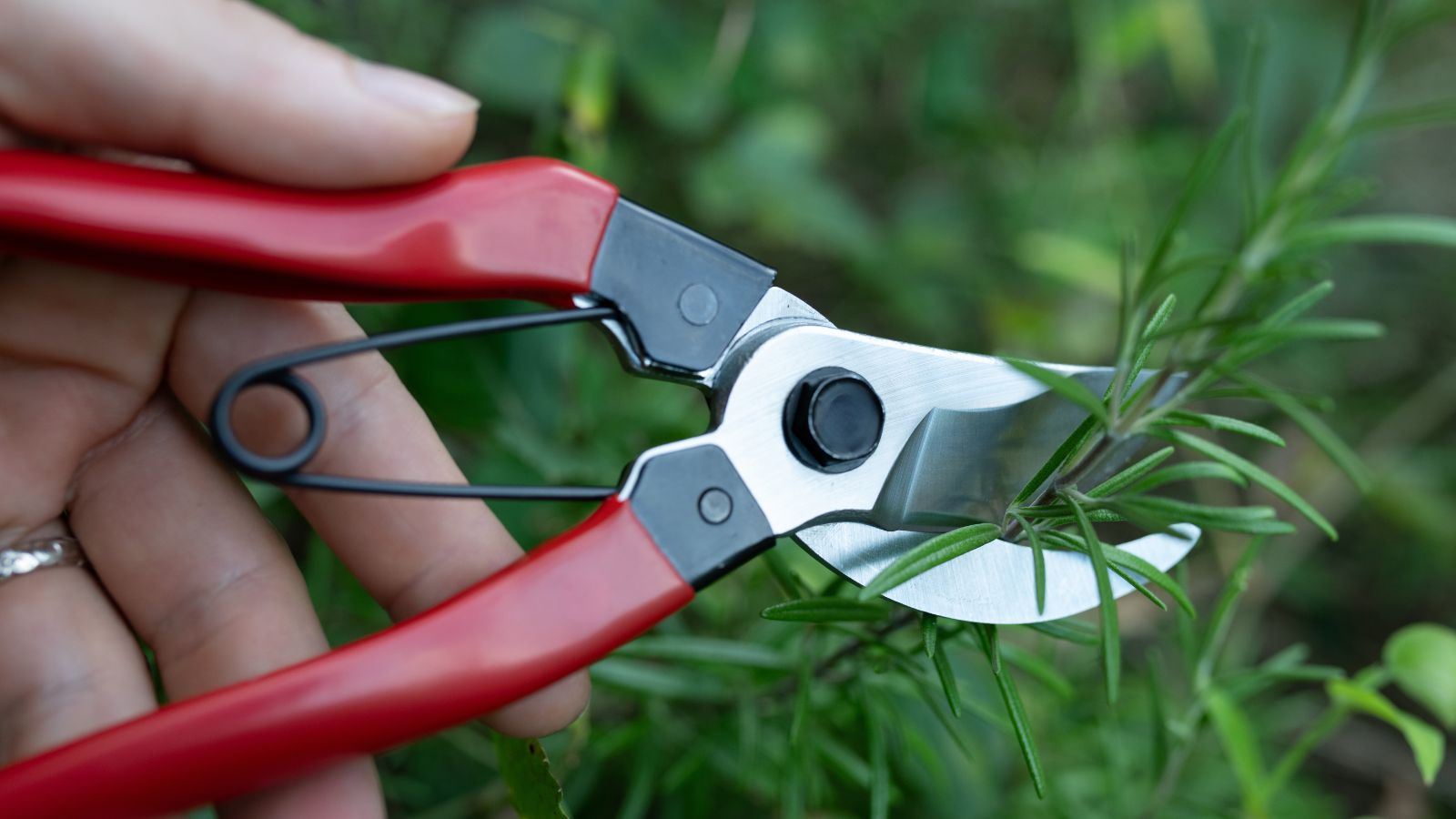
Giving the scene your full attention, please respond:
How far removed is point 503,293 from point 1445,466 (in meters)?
1.45

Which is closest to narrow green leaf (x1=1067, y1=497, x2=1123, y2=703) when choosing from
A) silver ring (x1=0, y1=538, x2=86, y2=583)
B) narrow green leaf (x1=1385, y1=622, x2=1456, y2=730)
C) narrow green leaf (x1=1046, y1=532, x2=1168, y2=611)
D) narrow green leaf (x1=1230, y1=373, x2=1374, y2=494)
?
narrow green leaf (x1=1046, y1=532, x2=1168, y2=611)

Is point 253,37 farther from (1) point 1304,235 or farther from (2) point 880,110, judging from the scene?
(2) point 880,110

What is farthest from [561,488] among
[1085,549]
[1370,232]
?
[1370,232]

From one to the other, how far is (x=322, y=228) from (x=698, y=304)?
0.23 metres

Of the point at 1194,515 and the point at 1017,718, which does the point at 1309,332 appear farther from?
the point at 1017,718

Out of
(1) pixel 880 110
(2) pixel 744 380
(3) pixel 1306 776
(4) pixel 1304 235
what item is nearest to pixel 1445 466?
(3) pixel 1306 776

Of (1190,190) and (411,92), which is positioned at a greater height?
(1190,190)

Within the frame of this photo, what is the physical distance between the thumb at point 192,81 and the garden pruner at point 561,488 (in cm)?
7

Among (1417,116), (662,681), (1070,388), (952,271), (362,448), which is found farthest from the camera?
(952,271)

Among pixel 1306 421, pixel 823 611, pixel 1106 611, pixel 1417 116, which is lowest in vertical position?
pixel 823 611

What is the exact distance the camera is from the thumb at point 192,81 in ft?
2.20

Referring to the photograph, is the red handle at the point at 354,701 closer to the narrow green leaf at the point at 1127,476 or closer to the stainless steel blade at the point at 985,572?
the stainless steel blade at the point at 985,572

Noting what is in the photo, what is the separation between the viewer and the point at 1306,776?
1.40m

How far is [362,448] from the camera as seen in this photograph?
0.77 meters
